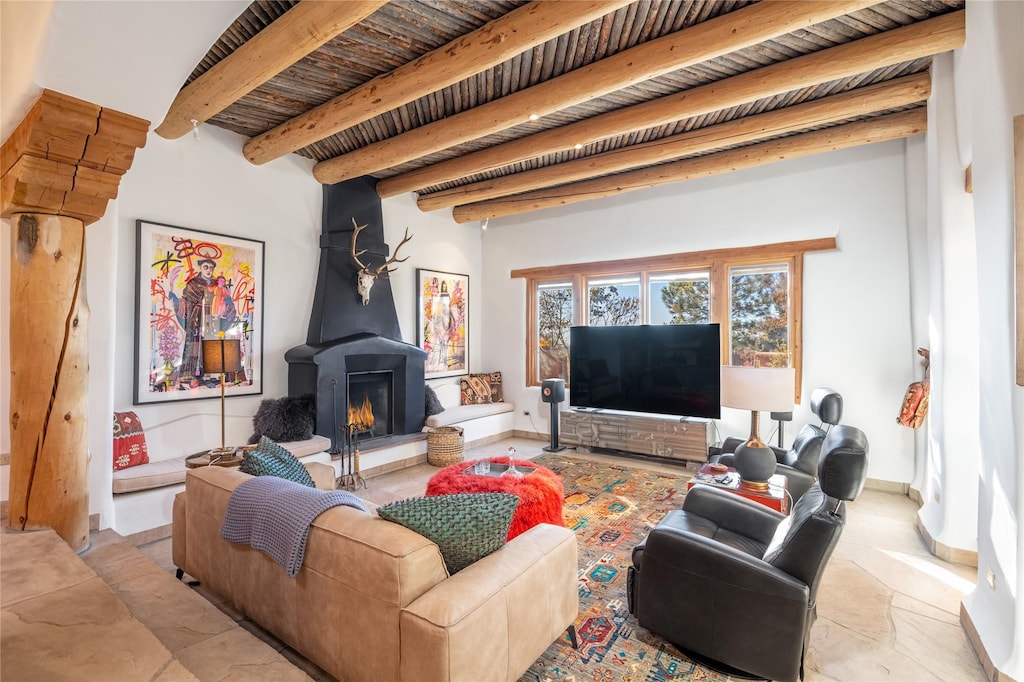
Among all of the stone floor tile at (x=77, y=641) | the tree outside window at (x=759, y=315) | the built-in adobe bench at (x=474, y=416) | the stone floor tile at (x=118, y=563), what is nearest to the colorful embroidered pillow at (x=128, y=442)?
the stone floor tile at (x=118, y=563)

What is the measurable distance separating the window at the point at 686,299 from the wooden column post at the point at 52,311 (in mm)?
4871

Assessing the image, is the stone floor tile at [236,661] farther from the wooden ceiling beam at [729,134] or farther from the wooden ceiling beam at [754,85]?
the wooden ceiling beam at [729,134]

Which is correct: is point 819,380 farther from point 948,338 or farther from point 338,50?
point 338,50

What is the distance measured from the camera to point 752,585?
189 cm

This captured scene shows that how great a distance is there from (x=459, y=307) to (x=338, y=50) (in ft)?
12.9

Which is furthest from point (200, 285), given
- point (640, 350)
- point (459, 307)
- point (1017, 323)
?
point (1017, 323)

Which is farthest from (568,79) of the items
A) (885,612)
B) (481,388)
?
(481,388)

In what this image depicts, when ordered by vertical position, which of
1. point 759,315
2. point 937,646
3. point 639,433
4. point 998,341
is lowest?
point 937,646

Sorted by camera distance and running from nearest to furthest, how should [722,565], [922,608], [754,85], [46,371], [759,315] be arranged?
[722,565] → [46,371] → [922,608] → [754,85] → [759,315]

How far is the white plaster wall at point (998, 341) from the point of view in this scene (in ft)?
6.07

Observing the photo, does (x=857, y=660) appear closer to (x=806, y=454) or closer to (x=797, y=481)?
(x=797, y=481)

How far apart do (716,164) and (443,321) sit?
3758mm

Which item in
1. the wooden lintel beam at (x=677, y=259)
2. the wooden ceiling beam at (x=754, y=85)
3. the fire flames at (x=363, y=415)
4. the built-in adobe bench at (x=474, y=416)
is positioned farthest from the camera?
the built-in adobe bench at (x=474, y=416)

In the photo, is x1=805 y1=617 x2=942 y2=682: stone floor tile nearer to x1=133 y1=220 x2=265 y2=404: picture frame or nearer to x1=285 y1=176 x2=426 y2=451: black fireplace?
x1=285 y1=176 x2=426 y2=451: black fireplace
